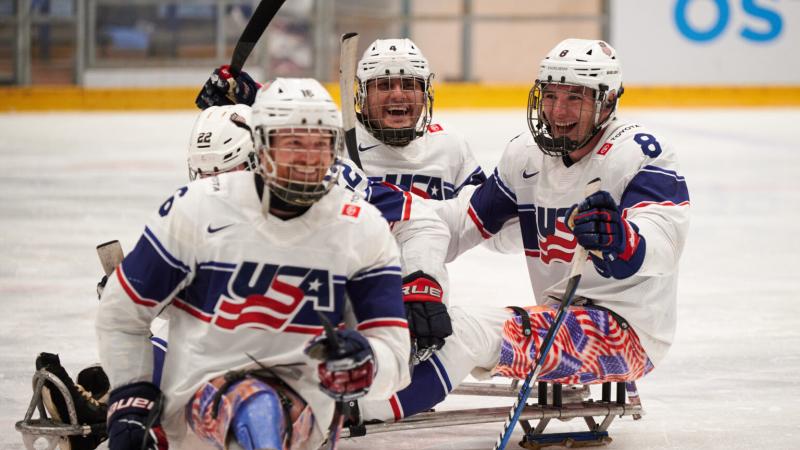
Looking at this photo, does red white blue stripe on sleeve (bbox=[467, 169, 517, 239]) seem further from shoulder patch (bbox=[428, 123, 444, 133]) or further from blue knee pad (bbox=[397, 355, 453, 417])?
blue knee pad (bbox=[397, 355, 453, 417])

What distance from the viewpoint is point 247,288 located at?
2270mm

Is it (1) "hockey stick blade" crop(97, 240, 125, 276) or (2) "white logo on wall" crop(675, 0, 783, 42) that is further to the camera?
(2) "white logo on wall" crop(675, 0, 783, 42)

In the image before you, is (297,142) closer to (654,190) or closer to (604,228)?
(604,228)

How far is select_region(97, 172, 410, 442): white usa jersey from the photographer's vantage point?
2.25m

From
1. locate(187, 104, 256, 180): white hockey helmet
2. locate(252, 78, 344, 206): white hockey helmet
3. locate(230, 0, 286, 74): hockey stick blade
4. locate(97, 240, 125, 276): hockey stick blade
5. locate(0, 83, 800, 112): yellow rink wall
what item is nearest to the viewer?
locate(252, 78, 344, 206): white hockey helmet

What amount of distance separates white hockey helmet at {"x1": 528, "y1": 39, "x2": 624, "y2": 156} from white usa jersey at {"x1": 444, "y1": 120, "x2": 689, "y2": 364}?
49mm

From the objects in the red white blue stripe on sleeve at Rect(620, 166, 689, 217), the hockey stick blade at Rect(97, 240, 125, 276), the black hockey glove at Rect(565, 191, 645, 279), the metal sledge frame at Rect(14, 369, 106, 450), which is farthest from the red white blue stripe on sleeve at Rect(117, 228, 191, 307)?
the red white blue stripe on sleeve at Rect(620, 166, 689, 217)

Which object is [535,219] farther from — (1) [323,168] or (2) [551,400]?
(1) [323,168]

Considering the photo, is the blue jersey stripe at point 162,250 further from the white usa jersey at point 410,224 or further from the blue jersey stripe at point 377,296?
the white usa jersey at point 410,224

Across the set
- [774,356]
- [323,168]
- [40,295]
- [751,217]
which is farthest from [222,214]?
[751,217]

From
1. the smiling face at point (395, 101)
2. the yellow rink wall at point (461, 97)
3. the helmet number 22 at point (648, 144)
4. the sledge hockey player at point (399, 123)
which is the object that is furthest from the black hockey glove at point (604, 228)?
the yellow rink wall at point (461, 97)

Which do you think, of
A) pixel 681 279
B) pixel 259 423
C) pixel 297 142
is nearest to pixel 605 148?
pixel 297 142

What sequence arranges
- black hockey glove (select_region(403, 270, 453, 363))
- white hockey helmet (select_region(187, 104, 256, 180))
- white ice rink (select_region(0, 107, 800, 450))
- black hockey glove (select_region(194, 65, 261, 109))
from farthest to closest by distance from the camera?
black hockey glove (select_region(194, 65, 261, 109)) → white ice rink (select_region(0, 107, 800, 450)) → white hockey helmet (select_region(187, 104, 256, 180)) → black hockey glove (select_region(403, 270, 453, 363))

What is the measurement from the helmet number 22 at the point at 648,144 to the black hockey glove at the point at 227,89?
43.7 inches
